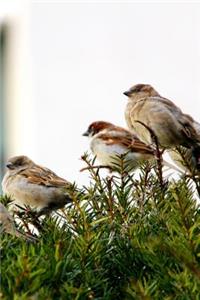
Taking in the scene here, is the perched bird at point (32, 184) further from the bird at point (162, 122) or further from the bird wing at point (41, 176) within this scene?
the bird at point (162, 122)

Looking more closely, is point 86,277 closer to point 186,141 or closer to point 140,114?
point 186,141

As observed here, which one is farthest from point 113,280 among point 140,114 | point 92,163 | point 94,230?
point 140,114

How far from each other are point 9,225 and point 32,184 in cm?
270

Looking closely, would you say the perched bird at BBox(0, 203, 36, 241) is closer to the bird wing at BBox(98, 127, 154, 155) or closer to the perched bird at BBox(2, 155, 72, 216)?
the perched bird at BBox(2, 155, 72, 216)

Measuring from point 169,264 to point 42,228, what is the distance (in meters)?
0.55

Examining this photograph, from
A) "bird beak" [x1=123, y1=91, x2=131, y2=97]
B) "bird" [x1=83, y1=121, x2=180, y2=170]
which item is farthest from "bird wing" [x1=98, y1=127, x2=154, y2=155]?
"bird beak" [x1=123, y1=91, x2=131, y2=97]

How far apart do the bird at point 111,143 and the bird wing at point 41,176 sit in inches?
22.4

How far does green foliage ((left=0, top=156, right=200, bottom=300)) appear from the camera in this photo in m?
1.49

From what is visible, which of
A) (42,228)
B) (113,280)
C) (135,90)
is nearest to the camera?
(113,280)

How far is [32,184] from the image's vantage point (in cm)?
486

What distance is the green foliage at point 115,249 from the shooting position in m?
1.49

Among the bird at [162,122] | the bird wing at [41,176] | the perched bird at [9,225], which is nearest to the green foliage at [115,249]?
the perched bird at [9,225]

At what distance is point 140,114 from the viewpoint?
467 centimetres

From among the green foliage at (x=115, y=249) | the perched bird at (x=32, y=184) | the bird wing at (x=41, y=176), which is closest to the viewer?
the green foliage at (x=115, y=249)
